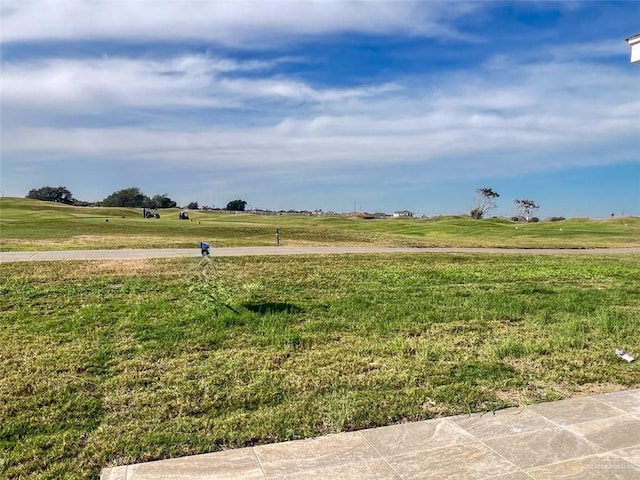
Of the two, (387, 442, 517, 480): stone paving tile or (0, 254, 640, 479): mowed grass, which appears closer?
(387, 442, 517, 480): stone paving tile

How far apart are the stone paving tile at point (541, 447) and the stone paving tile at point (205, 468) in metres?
1.50

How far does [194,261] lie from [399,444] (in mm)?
9807

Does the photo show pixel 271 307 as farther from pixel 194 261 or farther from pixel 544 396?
pixel 194 261

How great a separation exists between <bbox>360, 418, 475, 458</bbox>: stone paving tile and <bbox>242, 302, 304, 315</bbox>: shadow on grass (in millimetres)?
3561

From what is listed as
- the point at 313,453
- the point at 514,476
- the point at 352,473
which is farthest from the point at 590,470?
the point at 313,453

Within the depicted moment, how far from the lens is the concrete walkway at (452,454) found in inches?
117

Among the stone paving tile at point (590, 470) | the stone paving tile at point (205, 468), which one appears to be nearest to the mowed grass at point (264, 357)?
the stone paving tile at point (205, 468)

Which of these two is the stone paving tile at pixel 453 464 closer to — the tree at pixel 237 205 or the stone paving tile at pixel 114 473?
the stone paving tile at pixel 114 473

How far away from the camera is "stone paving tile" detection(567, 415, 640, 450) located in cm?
333

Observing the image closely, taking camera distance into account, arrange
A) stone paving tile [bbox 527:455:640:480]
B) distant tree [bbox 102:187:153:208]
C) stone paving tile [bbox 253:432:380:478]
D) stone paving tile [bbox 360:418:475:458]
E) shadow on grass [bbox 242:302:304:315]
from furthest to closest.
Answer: distant tree [bbox 102:187:153:208] → shadow on grass [bbox 242:302:304:315] → stone paving tile [bbox 360:418:475:458] → stone paving tile [bbox 253:432:380:478] → stone paving tile [bbox 527:455:640:480]

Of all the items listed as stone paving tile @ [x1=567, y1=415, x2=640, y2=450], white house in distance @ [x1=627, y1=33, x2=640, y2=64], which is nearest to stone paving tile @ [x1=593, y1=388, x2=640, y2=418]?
stone paving tile @ [x1=567, y1=415, x2=640, y2=450]

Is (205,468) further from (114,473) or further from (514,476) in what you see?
(514,476)

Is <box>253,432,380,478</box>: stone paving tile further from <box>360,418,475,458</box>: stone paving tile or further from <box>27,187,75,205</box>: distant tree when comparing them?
<box>27,187,75,205</box>: distant tree

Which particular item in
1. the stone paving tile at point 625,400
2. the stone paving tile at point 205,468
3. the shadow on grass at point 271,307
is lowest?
the stone paving tile at point 205,468
